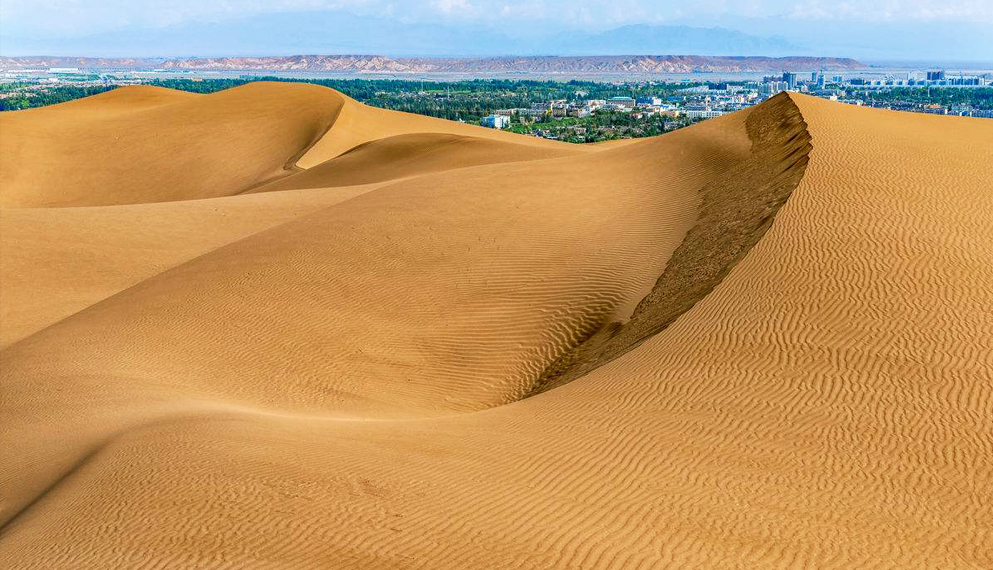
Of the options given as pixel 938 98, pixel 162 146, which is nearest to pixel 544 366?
pixel 162 146

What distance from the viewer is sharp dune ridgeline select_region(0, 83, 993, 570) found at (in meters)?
8.36

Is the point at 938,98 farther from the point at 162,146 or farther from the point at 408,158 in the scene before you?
the point at 408,158

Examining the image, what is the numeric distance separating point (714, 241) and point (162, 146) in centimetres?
5431

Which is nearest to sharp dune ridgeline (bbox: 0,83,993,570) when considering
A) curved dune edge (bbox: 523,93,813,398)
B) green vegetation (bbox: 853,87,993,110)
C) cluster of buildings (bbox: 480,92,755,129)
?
curved dune edge (bbox: 523,93,813,398)

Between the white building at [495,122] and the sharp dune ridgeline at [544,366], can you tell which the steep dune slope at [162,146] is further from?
the white building at [495,122]

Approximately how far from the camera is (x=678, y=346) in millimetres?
13672

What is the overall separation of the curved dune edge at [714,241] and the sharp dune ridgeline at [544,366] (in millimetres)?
102

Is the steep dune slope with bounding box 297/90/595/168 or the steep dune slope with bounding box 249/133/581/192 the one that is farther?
the steep dune slope with bounding box 297/90/595/168

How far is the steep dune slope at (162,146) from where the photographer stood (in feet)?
186

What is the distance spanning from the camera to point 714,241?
18266 mm

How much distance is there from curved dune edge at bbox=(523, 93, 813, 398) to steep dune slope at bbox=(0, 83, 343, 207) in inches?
1385

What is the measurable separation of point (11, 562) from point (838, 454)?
8.72 meters

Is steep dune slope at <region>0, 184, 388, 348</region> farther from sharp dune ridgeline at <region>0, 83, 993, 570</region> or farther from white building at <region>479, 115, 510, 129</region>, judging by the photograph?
white building at <region>479, 115, 510, 129</region>

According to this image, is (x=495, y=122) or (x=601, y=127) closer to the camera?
(x=601, y=127)
